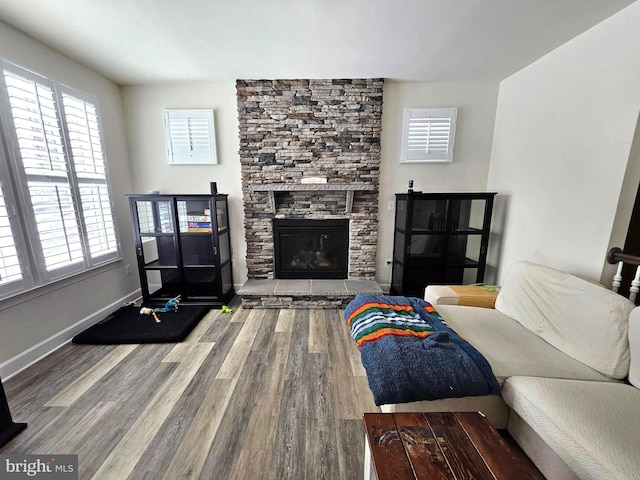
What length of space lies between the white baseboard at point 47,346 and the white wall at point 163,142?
5.09ft

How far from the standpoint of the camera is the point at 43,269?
6.73ft

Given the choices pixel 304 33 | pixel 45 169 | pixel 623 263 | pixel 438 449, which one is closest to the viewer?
pixel 438 449

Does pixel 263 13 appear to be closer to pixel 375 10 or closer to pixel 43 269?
pixel 375 10

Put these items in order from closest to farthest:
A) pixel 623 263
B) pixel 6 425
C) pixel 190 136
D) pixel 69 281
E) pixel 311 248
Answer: pixel 6 425 → pixel 623 263 → pixel 69 281 → pixel 190 136 → pixel 311 248

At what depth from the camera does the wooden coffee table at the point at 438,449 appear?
2.86ft

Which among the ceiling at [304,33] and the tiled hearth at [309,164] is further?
the tiled hearth at [309,164]

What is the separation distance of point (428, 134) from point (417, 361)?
267 cm

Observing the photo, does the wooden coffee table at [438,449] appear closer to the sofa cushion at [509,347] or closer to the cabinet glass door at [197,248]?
the sofa cushion at [509,347]

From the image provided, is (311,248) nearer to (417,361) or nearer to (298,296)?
(298,296)

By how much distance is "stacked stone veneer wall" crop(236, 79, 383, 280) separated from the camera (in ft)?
9.48

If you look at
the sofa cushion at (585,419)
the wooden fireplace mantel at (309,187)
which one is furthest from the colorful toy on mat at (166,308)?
the sofa cushion at (585,419)

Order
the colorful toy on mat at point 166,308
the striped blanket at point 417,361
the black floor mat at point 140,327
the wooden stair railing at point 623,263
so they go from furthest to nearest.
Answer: the colorful toy on mat at point 166,308, the black floor mat at point 140,327, the wooden stair railing at point 623,263, the striped blanket at point 417,361

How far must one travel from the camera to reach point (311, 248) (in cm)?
334

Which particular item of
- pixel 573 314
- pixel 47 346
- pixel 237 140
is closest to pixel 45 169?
pixel 47 346
